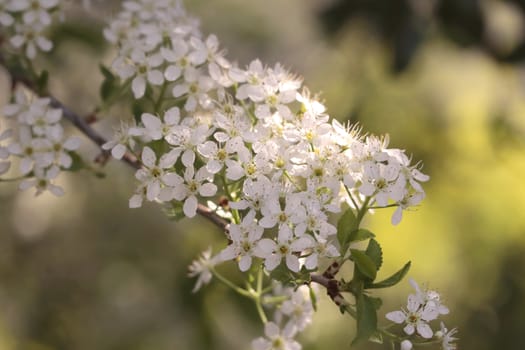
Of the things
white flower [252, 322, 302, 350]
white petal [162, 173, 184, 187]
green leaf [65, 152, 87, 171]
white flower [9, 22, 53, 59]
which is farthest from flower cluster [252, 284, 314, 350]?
white flower [9, 22, 53, 59]

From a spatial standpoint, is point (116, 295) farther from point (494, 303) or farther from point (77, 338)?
point (494, 303)

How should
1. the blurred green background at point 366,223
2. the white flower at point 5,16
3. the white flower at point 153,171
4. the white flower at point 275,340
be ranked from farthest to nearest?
the blurred green background at point 366,223 → the white flower at point 5,16 → the white flower at point 275,340 → the white flower at point 153,171

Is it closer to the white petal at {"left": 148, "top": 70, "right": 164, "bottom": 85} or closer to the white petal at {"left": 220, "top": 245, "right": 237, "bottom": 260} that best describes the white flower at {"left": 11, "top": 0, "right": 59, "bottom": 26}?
the white petal at {"left": 148, "top": 70, "right": 164, "bottom": 85}

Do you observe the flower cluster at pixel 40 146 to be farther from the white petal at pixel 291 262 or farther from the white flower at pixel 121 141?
the white petal at pixel 291 262

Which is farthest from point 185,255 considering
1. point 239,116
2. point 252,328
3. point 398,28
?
point 239,116

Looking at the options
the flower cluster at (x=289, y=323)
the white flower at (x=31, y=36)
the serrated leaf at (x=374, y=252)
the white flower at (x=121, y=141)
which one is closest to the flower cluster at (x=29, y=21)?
the white flower at (x=31, y=36)

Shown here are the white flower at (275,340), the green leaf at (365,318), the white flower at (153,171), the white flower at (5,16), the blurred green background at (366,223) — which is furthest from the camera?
the blurred green background at (366,223)
